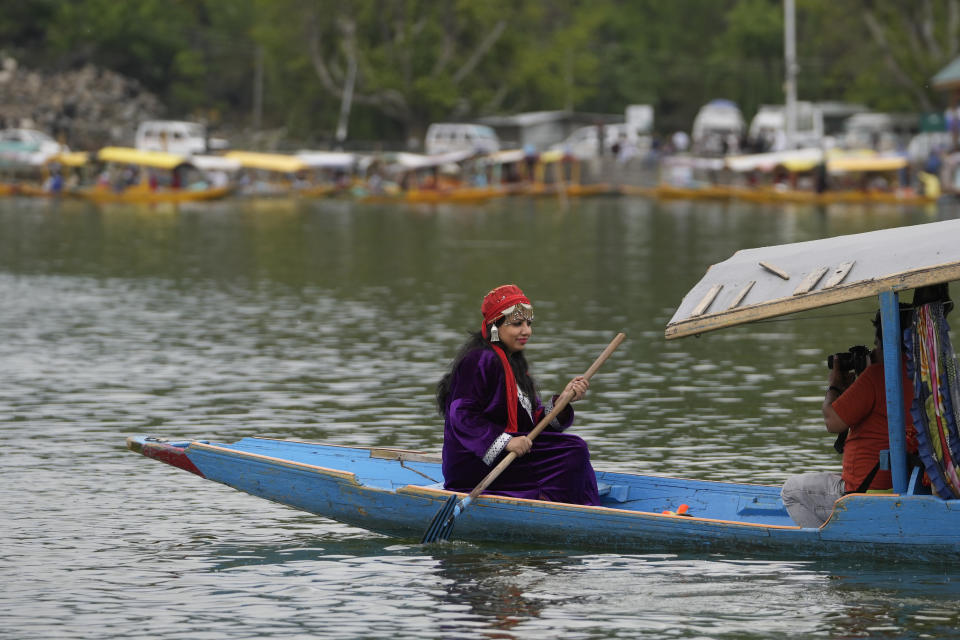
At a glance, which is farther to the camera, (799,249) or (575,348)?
(575,348)

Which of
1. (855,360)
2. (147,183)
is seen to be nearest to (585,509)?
(855,360)

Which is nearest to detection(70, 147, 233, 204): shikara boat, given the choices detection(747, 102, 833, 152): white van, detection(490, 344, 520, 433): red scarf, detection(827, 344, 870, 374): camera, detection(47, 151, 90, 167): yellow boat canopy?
detection(47, 151, 90, 167): yellow boat canopy

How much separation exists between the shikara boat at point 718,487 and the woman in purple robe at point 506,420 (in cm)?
19

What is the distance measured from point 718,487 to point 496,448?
4.80 ft

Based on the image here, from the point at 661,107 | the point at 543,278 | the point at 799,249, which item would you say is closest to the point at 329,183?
the point at 661,107

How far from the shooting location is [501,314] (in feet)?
28.8

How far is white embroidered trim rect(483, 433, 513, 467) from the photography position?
8898 mm

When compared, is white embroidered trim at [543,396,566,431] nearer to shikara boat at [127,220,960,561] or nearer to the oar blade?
shikara boat at [127,220,960,561]

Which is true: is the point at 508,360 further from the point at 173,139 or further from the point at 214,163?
the point at 173,139

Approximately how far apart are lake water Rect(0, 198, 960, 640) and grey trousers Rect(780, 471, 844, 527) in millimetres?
236

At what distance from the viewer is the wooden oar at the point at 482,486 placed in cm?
880

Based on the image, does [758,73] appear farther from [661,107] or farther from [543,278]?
[543,278]

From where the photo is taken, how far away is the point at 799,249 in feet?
29.2

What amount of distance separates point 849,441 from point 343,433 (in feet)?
17.3
